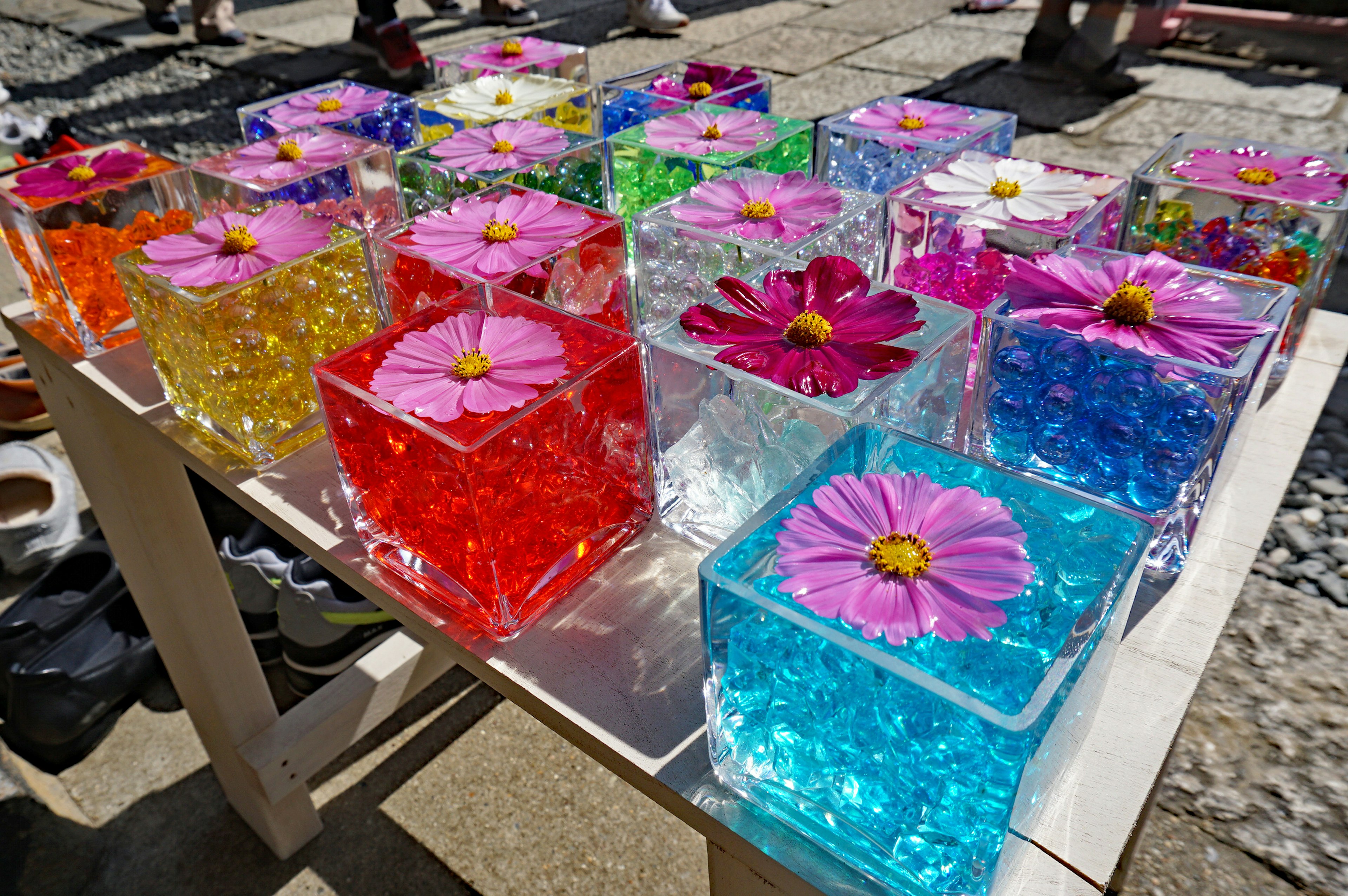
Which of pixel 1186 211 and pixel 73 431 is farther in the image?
pixel 73 431

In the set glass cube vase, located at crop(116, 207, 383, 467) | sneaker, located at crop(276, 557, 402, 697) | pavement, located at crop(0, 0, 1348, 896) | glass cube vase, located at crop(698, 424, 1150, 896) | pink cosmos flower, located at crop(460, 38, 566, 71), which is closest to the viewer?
glass cube vase, located at crop(698, 424, 1150, 896)

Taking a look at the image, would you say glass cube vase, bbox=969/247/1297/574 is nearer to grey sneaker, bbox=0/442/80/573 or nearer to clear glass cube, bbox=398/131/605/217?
clear glass cube, bbox=398/131/605/217

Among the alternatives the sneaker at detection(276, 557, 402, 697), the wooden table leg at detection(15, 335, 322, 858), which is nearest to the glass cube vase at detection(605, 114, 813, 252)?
the wooden table leg at detection(15, 335, 322, 858)

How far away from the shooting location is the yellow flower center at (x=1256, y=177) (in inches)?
30.8

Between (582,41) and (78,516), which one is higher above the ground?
(582,41)

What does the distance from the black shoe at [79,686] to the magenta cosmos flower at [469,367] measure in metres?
1.13

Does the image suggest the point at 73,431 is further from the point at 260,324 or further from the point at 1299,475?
the point at 1299,475

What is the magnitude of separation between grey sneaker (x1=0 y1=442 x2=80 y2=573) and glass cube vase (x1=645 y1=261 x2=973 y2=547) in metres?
1.53

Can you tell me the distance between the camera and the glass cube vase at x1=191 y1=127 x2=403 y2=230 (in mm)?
863

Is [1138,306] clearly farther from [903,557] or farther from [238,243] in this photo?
[238,243]

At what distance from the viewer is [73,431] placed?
107 centimetres

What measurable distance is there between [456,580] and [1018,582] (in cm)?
36

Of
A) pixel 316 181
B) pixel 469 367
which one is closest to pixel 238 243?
pixel 316 181

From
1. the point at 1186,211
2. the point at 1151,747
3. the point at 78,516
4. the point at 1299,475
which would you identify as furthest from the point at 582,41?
the point at 1151,747
